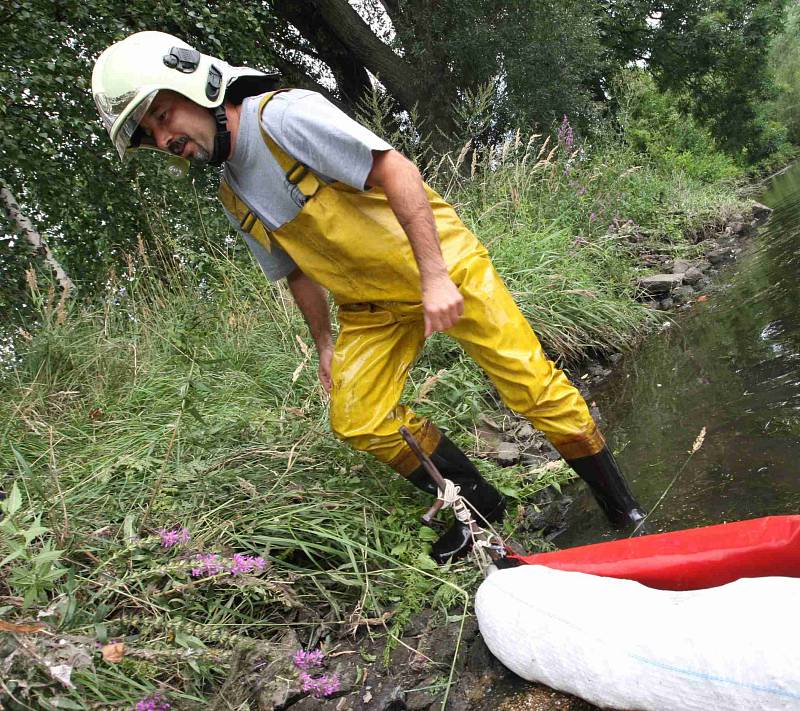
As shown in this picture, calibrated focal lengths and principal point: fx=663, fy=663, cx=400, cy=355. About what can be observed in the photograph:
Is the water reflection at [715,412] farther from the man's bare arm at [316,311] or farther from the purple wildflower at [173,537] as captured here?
the purple wildflower at [173,537]

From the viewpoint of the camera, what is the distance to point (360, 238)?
2201mm

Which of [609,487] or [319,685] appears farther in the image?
[609,487]

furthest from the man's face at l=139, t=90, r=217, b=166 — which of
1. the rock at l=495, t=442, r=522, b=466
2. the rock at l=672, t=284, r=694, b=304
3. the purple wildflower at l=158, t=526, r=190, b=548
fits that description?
the rock at l=672, t=284, r=694, b=304

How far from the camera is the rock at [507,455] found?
323 centimetres

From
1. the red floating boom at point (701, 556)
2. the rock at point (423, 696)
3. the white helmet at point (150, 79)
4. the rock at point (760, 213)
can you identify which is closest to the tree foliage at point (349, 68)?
the white helmet at point (150, 79)

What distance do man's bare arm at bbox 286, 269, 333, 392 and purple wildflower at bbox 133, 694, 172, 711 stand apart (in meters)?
1.40

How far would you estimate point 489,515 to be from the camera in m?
2.68

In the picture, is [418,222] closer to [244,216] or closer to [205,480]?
[244,216]

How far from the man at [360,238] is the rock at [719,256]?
5.97 m

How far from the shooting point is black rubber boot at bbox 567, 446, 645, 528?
2476 mm

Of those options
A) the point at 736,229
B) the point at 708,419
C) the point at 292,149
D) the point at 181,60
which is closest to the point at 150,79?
A: the point at 181,60

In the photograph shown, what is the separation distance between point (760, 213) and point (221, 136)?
1127 cm

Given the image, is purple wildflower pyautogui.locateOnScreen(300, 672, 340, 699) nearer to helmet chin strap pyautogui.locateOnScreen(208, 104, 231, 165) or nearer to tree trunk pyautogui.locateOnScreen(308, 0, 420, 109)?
helmet chin strap pyautogui.locateOnScreen(208, 104, 231, 165)

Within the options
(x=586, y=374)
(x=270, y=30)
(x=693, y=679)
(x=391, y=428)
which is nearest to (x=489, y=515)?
(x=391, y=428)
